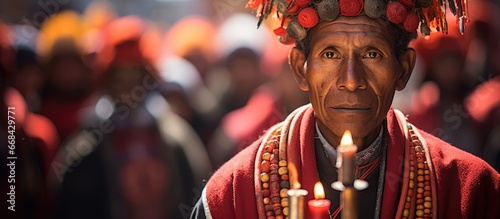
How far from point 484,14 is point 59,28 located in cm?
338

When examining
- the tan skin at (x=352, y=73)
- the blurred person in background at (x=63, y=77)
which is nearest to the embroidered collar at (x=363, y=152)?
the tan skin at (x=352, y=73)

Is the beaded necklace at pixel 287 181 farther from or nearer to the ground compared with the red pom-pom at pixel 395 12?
nearer to the ground

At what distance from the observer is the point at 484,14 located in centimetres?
705

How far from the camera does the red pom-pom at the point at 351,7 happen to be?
358cm

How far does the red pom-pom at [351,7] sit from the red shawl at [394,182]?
1.72 ft

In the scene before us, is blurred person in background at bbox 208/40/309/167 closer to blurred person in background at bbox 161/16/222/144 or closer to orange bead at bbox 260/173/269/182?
blurred person in background at bbox 161/16/222/144

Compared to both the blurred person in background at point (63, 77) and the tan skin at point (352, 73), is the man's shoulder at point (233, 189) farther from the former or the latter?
the blurred person in background at point (63, 77)

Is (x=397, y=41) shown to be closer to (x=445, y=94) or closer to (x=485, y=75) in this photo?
(x=445, y=94)

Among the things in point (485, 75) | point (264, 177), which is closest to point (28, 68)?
point (485, 75)

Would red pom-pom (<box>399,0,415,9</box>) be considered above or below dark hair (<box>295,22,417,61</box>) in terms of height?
above

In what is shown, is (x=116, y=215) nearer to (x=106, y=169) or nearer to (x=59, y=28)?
(x=106, y=169)

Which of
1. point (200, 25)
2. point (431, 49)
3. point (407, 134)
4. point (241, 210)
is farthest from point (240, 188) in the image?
point (200, 25)

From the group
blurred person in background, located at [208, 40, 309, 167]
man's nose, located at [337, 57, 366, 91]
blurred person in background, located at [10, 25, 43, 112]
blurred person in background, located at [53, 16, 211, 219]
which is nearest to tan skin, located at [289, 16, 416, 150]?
man's nose, located at [337, 57, 366, 91]

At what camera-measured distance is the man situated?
3.58 m
